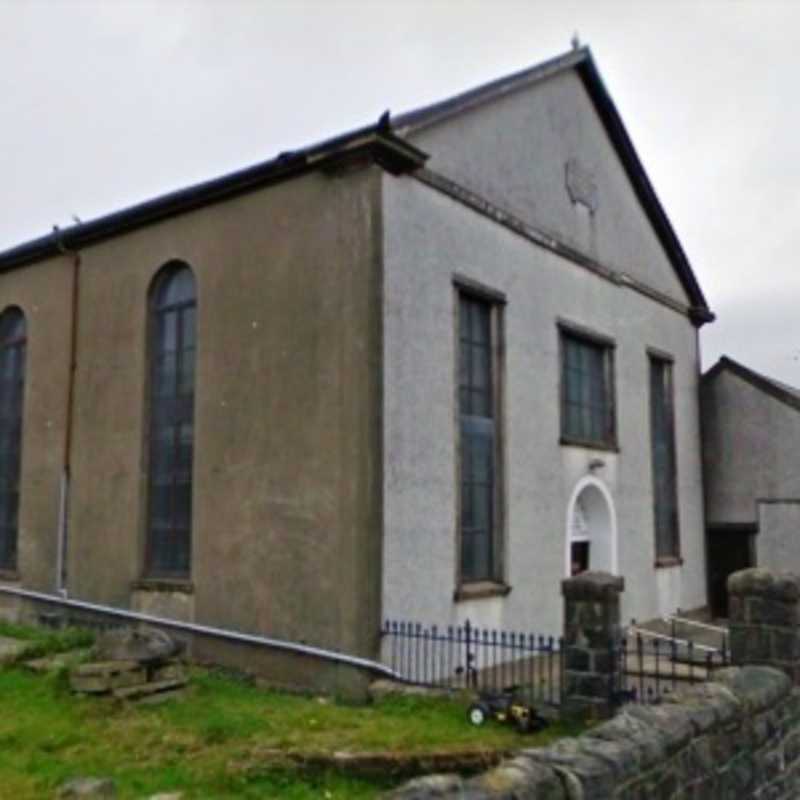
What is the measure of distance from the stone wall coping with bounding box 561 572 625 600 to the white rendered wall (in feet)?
8.15

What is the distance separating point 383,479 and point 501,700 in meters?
3.04

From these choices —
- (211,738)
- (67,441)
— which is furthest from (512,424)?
(67,441)

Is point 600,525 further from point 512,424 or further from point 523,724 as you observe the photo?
point 523,724

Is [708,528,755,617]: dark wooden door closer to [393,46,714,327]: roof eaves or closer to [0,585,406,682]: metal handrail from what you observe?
[393,46,714,327]: roof eaves

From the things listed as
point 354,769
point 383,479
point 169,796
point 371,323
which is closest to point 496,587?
point 383,479

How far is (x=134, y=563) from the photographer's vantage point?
13875 mm

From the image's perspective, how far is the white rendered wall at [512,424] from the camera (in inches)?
457

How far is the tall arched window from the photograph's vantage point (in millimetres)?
13523

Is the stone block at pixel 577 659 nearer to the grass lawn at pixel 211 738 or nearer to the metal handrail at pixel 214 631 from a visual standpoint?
the grass lawn at pixel 211 738

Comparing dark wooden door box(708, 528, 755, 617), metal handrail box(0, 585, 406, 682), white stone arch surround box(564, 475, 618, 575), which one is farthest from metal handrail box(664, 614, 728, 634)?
metal handrail box(0, 585, 406, 682)

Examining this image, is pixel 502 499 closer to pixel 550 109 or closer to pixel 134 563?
pixel 134 563

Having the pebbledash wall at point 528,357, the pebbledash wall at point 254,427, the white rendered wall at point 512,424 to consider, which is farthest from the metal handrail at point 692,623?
the pebbledash wall at point 254,427

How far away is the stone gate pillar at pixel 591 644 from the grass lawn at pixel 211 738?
1.53ft

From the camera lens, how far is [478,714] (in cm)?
934
